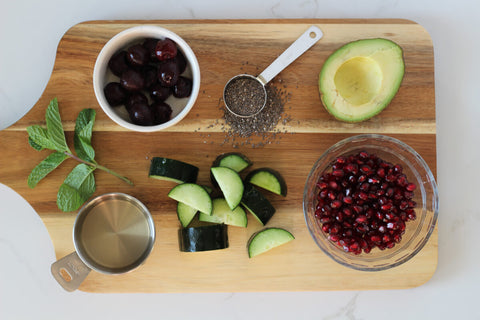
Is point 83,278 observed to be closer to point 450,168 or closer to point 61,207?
point 61,207

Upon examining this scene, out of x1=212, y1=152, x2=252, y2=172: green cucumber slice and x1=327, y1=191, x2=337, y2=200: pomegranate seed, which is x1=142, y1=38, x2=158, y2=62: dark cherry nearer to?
x1=212, y1=152, x2=252, y2=172: green cucumber slice

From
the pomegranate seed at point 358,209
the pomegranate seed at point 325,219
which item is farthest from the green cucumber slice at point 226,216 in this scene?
the pomegranate seed at point 358,209

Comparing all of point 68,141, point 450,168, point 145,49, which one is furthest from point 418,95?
point 68,141

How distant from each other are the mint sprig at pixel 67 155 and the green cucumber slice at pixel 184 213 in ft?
0.72

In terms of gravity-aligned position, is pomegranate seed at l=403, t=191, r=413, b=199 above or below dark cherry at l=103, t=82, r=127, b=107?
below

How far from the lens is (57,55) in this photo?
1.43 metres

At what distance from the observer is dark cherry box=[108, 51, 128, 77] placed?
1322 mm

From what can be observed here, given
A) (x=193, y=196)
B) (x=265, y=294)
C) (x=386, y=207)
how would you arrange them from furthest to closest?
1. (x=265, y=294)
2. (x=193, y=196)
3. (x=386, y=207)

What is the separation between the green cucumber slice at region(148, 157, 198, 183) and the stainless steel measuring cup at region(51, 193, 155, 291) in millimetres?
→ 131

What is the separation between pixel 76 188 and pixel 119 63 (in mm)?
447

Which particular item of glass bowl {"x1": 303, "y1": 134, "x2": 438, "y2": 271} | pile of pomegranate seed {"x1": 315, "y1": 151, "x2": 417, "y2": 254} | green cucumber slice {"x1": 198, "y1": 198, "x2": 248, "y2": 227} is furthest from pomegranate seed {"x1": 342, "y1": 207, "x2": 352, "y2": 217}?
green cucumber slice {"x1": 198, "y1": 198, "x2": 248, "y2": 227}

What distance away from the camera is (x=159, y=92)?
1.33 metres

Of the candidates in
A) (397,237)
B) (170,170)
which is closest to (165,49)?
(170,170)

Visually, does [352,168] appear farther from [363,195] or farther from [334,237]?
[334,237]
